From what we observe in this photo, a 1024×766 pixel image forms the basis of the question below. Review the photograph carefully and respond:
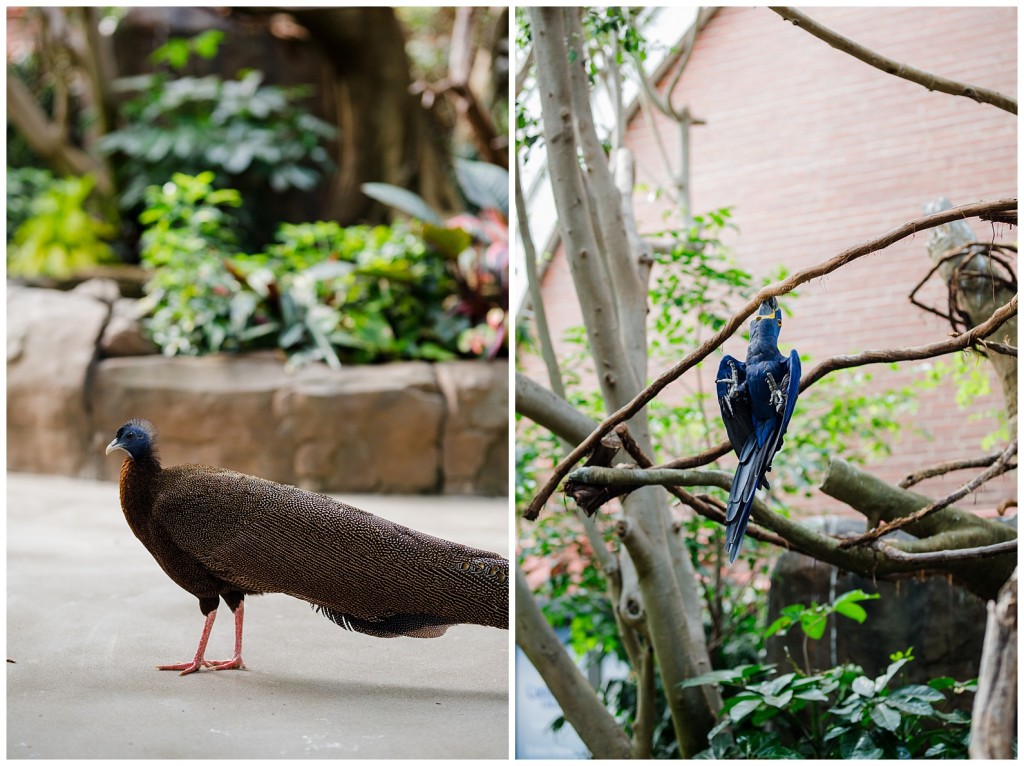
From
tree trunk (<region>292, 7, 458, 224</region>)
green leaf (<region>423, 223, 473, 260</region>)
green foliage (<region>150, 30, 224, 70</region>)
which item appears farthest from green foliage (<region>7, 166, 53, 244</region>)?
green leaf (<region>423, 223, 473, 260</region>)

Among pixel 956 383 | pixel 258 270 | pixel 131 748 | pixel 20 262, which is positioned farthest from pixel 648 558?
pixel 20 262

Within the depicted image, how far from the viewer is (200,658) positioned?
2.11 meters

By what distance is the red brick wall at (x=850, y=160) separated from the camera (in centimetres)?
288

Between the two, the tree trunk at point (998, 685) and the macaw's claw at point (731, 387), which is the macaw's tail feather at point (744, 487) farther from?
the tree trunk at point (998, 685)

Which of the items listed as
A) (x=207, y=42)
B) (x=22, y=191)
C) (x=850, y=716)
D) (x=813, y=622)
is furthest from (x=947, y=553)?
(x=22, y=191)

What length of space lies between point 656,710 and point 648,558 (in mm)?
900

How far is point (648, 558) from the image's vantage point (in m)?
2.70

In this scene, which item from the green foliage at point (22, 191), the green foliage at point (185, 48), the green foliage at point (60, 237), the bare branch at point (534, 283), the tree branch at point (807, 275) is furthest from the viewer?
the green foliage at point (185, 48)

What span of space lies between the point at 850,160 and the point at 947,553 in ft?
4.87

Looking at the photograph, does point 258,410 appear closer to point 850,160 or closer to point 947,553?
point 850,160

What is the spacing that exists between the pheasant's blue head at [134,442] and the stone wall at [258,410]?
117cm

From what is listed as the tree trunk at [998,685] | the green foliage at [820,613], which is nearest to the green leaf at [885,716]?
the green foliage at [820,613]

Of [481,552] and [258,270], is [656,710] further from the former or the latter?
[258,270]

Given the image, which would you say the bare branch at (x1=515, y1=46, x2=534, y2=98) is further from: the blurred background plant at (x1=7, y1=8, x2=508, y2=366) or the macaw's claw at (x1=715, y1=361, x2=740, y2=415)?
the blurred background plant at (x1=7, y1=8, x2=508, y2=366)
